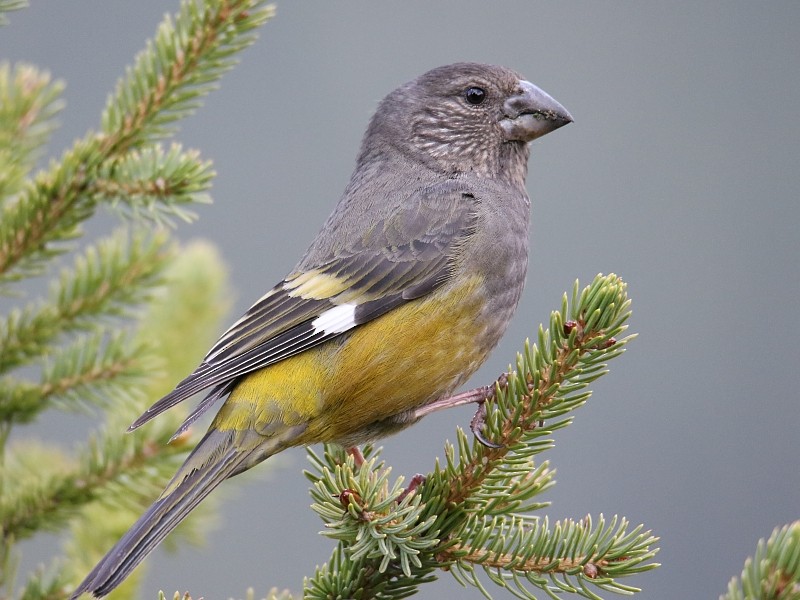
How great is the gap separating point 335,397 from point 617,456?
9.37m

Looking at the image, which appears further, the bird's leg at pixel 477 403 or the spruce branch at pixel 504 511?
the bird's leg at pixel 477 403

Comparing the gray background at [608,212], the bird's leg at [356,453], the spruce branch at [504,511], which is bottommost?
the spruce branch at [504,511]

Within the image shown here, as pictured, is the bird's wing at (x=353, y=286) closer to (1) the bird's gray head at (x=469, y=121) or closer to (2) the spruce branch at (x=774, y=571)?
(1) the bird's gray head at (x=469, y=121)

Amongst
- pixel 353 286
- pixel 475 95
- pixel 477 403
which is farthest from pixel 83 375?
Answer: pixel 475 95

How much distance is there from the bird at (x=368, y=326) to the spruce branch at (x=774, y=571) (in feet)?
5.74

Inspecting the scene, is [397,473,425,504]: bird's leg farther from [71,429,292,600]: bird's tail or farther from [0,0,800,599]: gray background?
[0,0,800,599]: gray background

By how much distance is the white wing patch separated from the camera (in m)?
3.63

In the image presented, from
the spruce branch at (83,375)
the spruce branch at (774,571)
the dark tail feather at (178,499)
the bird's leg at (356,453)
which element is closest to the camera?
the spruce branch at (774,571)

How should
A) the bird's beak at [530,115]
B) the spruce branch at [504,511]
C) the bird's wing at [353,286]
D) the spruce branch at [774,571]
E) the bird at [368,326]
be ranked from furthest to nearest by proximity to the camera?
the bird's beak at [530,115]
the bird's wing at [353,286]
the bird at [368,326]
the spruce branch at [504,511]
the spruce branch at [774,571]

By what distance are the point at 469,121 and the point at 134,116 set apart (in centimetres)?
181

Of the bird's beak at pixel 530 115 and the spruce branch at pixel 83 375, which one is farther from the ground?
the bird's beak at pixel 530 115

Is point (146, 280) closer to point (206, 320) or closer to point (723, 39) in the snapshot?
point (206, 320)

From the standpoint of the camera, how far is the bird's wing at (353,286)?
3.54 metres

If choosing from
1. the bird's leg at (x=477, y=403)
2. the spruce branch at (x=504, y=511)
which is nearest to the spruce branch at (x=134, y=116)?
the spruce branch at (x=504, y=511)
